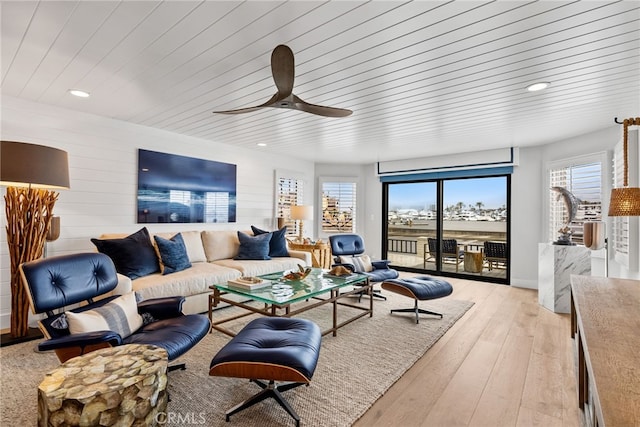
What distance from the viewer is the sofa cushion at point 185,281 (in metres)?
3.18

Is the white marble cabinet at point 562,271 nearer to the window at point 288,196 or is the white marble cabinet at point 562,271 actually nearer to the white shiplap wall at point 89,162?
the window at point 288,196

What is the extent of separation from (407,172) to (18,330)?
6.09 metres

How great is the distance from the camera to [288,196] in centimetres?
641

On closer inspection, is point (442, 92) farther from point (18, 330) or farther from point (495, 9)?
point (18, 330)

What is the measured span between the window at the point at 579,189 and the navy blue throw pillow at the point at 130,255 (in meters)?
5.18

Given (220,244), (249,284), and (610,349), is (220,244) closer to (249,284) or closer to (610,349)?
(249,284)

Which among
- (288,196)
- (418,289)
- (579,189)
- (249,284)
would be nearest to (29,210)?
(249,284)

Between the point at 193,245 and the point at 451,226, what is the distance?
4.73 metres

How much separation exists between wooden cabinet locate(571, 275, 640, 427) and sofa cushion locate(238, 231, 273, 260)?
11.9 feet

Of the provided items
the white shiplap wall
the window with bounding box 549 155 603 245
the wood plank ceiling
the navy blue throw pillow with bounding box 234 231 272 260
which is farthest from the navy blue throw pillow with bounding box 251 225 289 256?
the window with bounding box 549 155 603 245

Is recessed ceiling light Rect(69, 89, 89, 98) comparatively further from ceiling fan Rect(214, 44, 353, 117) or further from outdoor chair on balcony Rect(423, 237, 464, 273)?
outdoor chair on balcony Rect(423, 237, 464, 273)

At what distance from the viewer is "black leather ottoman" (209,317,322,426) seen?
1685 millimetres

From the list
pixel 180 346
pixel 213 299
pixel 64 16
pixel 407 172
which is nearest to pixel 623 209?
pixel 180 346

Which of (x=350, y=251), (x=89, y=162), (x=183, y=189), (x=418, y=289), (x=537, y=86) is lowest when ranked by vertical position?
(x=418, y=289)
